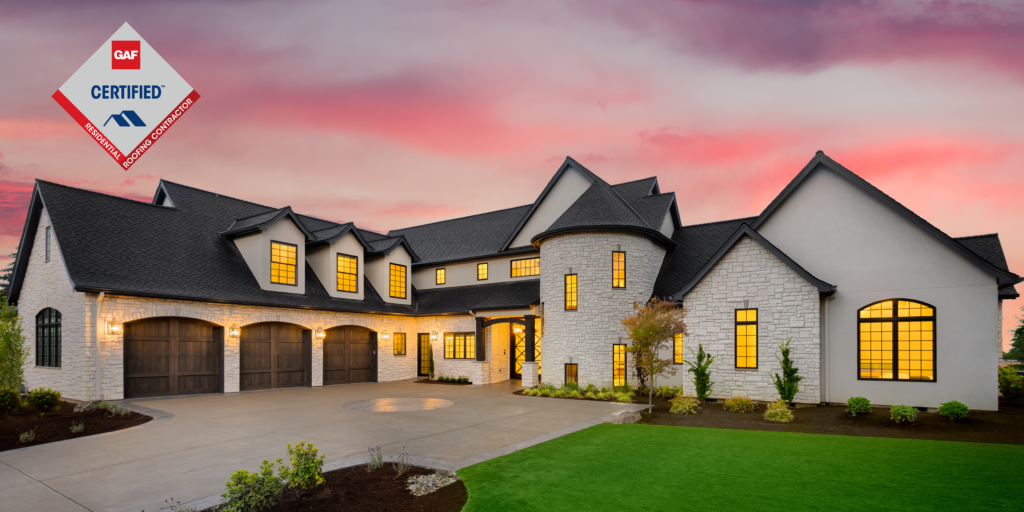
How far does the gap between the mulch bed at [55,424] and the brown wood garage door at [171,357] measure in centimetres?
234

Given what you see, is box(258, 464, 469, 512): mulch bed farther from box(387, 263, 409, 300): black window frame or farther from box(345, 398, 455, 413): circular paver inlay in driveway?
box(387, 263, 409, 300): black window frame

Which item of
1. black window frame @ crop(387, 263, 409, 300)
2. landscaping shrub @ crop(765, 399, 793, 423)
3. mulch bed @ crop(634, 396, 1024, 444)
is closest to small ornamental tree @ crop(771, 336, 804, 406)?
mulch bed @ crop(634, 396, 1024, 444)

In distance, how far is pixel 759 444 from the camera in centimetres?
951

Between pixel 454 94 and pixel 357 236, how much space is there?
9.48 meters

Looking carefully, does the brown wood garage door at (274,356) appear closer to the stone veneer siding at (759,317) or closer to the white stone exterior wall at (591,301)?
the white stone exterior wall at (591,301)

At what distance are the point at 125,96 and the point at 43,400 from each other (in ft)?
31.5

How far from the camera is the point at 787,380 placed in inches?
A: 563

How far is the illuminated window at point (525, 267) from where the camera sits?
23.8 m

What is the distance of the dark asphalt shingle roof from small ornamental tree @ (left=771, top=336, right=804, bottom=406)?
514cm

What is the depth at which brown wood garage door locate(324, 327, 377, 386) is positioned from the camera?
2225 cm

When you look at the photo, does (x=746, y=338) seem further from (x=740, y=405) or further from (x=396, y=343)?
(x=396, y=343)

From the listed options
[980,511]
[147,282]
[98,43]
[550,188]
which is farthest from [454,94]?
[980,511]

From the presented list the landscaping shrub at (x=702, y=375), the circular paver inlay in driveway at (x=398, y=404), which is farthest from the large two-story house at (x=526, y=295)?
the circular paver inlay in driveway at (x=398, y=404)

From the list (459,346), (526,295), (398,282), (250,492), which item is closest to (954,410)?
(526,295)
